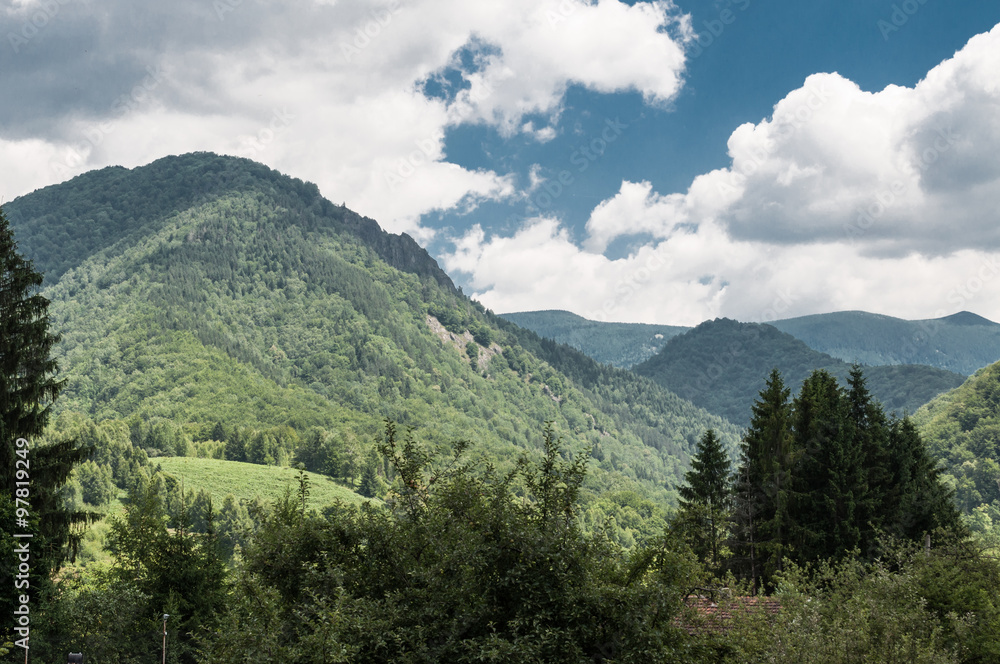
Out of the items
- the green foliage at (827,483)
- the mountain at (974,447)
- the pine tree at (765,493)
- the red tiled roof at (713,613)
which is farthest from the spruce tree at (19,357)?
the mountain at (974,447)

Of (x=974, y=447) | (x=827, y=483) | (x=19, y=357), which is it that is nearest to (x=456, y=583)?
(x=19, y=357)

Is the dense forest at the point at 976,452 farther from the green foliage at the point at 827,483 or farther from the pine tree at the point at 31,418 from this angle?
the pine tree at the point at 31,418

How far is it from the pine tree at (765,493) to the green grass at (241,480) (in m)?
105

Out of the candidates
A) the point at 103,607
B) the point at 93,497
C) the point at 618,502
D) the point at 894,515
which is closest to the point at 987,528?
the point at 618,502

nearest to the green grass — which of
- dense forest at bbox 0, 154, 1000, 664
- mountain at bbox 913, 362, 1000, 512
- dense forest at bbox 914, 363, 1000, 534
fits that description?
dense forest at bbox 0, 154, 1000, 664

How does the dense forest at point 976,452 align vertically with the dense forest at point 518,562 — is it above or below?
below

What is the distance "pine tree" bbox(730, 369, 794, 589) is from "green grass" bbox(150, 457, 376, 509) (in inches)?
4143

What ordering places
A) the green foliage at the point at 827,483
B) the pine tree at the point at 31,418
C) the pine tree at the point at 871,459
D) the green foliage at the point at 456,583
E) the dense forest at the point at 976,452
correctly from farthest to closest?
the dense forest at the point at 976,452, the pine tree at the point at 871,459, the green foliage at the point at 827,483, the pine tree at the point at 31,418, the green foliage at the point at 456,583

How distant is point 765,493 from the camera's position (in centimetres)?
4334

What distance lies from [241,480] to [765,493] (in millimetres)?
135580

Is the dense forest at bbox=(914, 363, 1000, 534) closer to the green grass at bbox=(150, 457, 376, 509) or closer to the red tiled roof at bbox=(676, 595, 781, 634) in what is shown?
the green grass at bbox=(150, 457, 376, 509)

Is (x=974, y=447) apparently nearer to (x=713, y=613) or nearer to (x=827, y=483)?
(x=827, y=483)

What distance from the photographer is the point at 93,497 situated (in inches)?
5241

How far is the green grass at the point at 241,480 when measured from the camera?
145500 millimetres
